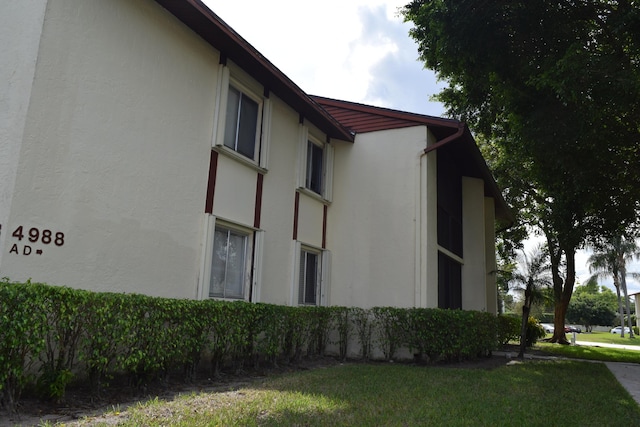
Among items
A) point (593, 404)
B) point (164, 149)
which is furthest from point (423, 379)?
point (164, 149)

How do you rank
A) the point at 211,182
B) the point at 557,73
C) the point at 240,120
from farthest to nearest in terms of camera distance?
1. the point at 240,120
2. the point at 557,73
3. the point at 211,182

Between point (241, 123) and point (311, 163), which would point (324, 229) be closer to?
point (311, 163)

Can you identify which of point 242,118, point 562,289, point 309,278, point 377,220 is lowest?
point 309,278

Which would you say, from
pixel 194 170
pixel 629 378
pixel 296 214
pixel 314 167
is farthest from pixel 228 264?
pixel 629 378

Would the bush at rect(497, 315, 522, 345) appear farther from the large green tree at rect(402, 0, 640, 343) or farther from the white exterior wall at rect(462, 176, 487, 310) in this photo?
the large green tree at rect(402, 0, 640, 343)

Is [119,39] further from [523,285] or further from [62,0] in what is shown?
[523,285]

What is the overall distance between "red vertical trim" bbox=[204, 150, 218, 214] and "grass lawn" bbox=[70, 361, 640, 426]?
3078 millimetres

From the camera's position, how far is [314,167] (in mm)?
12438

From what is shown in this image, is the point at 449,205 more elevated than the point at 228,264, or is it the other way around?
the point at 449,205

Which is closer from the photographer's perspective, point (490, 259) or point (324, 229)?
point (324, 229)

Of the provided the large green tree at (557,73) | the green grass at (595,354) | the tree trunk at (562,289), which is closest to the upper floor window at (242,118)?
the large green tree at (557,73)

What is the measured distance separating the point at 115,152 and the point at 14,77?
1.47 m

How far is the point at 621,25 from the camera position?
877cm

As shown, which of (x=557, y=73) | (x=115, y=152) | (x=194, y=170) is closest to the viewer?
(x=115, y=152)
